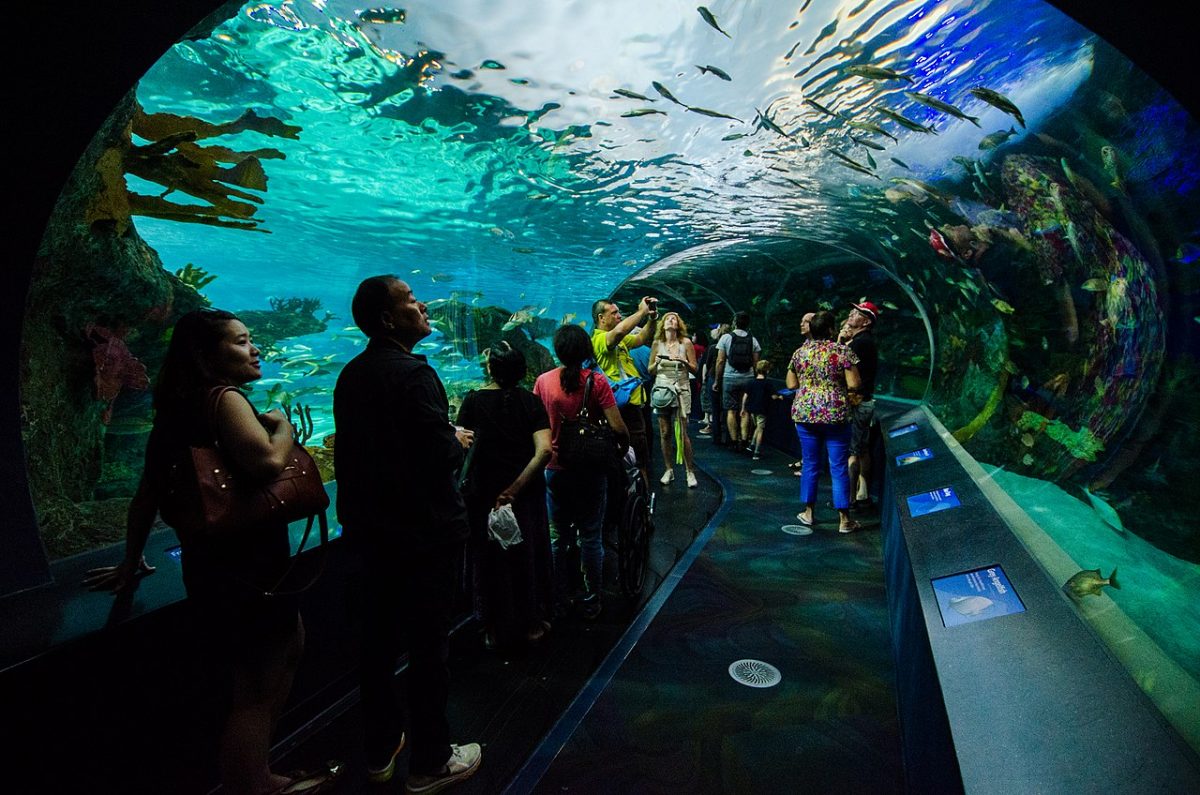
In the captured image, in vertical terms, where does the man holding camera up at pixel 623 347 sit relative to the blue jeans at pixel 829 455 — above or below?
above

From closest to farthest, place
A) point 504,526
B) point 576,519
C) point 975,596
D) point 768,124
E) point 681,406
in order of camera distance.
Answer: point 975,596, point 504,526, point 576,519, point 768,124, point 681,406

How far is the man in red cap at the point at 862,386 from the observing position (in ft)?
18.1

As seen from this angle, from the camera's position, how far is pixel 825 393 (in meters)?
4.86

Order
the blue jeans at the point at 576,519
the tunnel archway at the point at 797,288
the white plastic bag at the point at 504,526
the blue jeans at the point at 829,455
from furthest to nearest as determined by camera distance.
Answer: the tunnel archway at the point at 797,288
the blue jeans at the point at 829,455
the blue jeans at the point at 576,519
the white plastic bag at the point at 504,526

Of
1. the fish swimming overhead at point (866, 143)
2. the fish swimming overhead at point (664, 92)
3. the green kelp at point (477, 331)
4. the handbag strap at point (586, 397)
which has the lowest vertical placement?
the handbag strap at point (586, 397)

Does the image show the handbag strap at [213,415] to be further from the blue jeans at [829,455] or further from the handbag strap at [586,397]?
the blue jeans at [829,455]

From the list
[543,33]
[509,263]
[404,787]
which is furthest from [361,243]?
[404,787]

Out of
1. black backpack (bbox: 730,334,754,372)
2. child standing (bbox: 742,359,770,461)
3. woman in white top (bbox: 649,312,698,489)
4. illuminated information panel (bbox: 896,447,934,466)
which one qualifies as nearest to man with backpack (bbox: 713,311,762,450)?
black backpack (bbox: 730,334,754,372)

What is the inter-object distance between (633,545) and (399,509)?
7.24ft

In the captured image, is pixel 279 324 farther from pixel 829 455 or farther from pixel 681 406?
pixel 829 455

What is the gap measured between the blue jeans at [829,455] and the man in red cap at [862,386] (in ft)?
1.42

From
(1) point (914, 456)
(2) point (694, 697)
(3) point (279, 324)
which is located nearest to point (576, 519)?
(2) point (694, 697)

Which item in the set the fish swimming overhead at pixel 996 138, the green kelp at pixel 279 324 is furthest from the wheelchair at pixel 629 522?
the green kelp at pixel 279 324

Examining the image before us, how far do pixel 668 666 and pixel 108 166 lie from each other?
4.78 metres
